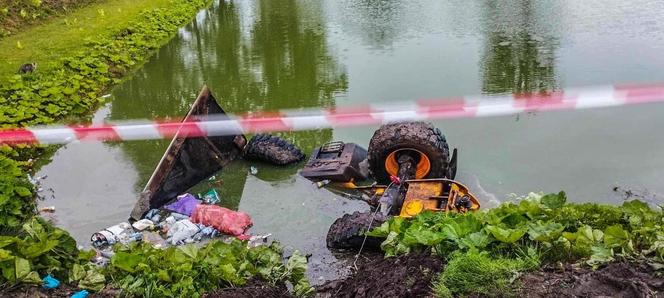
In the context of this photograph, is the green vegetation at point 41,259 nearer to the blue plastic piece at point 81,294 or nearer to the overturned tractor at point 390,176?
the blue plastic piece at point 81,294

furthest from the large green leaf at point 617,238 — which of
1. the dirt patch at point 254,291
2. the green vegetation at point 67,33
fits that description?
the green vegetation at point 67,33

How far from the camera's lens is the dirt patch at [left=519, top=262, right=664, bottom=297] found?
13.7 ft

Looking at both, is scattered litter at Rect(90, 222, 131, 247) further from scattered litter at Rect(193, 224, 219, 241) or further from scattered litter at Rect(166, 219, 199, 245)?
scattered litter at Rect(193, 224, 219, 241)

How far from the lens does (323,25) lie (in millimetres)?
18000

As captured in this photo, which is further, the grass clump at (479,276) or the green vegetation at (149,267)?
the green vegetation at (149,267)

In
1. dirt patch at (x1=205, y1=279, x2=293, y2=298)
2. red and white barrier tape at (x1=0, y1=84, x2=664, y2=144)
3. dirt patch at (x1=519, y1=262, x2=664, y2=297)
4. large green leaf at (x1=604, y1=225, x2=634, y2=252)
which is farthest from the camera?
red and white barrier tape at (x1=0, y1=84, x2=664, y2=144)

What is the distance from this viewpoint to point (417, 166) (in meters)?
7.69

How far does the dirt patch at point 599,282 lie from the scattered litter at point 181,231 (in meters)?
4.06

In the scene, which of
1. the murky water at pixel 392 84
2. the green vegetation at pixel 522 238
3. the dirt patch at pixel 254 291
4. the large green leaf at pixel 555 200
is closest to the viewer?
the green vegetation at pixel 522 238

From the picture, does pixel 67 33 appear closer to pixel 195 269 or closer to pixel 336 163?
pixel 336 163

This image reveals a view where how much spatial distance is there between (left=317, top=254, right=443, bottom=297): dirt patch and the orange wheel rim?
250 cm

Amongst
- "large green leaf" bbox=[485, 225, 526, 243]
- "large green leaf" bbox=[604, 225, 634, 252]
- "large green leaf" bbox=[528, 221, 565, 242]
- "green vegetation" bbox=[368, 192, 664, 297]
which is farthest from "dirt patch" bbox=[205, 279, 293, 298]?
"large green leaf" bbox=[604, 225, 634, 252]

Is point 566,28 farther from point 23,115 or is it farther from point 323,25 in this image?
point 23,115

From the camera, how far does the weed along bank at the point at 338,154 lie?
5.08 m
